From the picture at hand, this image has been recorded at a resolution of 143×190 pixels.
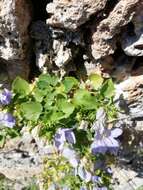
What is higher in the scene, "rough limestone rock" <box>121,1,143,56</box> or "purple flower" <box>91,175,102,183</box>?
"rough limestone rock" <box>121,1,143,56</box>

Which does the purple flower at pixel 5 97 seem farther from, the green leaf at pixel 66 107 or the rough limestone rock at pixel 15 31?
the rough limestone rock at pixel 15 31

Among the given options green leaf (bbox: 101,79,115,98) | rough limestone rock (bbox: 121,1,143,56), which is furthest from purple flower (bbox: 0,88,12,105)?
rough limestone rock (bbox: 121,1,143,56)

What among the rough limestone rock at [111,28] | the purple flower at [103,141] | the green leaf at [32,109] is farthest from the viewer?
the rough limestone rock at [111,28]

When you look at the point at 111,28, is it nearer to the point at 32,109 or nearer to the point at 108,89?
the point at 108,89

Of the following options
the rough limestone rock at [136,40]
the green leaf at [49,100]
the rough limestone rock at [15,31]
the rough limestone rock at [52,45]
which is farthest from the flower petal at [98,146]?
the rough limestone rock at [15,31]

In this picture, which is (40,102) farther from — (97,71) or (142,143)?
(142,143)

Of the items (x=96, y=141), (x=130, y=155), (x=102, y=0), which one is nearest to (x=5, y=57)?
(x=102, y=0)

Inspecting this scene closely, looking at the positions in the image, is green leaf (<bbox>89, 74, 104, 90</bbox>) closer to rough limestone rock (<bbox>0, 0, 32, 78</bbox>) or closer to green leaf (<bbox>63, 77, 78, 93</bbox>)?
green leaf (<bbox>63, 77, 78, 93</bbox>)
